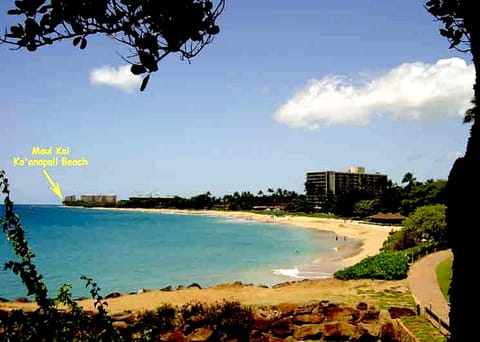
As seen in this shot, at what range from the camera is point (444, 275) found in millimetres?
21406

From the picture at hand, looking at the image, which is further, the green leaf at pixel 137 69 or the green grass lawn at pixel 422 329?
the green grass lawn at pixel 422 329

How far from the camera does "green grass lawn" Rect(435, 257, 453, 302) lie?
19044mm

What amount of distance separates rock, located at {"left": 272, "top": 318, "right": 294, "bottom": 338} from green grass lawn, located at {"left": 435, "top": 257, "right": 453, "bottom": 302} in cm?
800

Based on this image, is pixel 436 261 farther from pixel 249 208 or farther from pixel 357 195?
pixel 249 208

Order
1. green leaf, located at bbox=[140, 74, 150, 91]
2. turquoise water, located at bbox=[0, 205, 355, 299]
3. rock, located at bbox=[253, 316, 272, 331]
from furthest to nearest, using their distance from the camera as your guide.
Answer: turquoise water, located at bbox=[0, 205, 355, 299]
rock, located at bbox=[253, 316, 272, 331]
green leaf, located at bbox=[140, 74, 150, 91]

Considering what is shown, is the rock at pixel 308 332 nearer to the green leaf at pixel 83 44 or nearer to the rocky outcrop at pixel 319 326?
the rocky outcrop at pixel 319 326

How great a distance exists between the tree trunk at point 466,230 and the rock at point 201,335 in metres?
9.83

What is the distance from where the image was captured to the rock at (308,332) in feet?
38.9

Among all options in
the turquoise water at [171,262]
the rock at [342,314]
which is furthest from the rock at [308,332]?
the turquoise water at [171,262]

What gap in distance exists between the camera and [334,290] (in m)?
21.6

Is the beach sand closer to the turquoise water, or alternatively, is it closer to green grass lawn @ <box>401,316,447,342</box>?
green grass lawn @ <box>401,316,447,342</box>

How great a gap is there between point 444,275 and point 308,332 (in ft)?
39.4

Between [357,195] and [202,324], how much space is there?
315ft

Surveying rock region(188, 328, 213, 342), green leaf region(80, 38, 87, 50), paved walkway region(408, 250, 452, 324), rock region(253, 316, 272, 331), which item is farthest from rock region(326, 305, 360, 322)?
green leaf region(80, 38, 87, 50)
